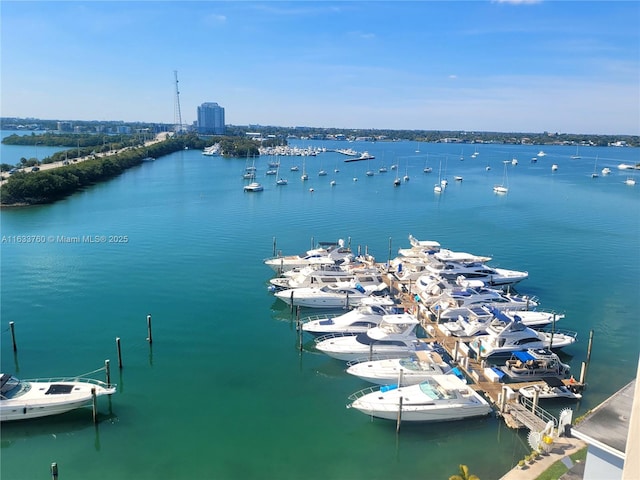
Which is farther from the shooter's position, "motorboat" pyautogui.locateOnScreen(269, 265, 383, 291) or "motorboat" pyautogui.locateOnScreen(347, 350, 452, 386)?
"motorboat" pyautogui.locateOnScreen(269, 265, 383, 291)

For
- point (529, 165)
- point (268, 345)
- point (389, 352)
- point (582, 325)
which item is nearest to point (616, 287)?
point (582, 325)

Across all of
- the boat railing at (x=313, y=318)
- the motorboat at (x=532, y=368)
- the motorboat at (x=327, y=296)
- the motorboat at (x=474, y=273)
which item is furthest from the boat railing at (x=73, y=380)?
the motorboat at (x=474, y=273)

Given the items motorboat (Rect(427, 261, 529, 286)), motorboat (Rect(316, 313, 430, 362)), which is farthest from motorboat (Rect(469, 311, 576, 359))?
motorboat (Rect(427, 261, 529, 286))

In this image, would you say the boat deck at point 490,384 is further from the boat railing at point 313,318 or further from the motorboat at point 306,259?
the motorboat at point 306,259

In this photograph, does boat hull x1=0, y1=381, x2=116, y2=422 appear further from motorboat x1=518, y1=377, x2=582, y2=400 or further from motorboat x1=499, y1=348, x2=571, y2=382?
motorboat x1=499, y1=348, x2=571, y2=382

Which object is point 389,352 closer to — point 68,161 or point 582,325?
point 582,325

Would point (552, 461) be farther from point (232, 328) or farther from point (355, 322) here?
point (232, 328)

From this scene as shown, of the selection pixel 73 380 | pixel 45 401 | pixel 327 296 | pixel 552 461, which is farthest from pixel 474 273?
pixel 45 401
